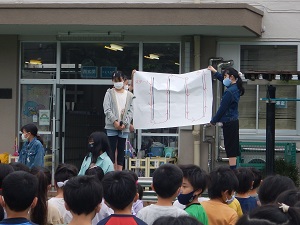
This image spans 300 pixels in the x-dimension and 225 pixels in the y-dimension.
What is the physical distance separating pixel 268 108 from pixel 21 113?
5831mm

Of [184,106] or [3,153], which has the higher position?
[184,106]

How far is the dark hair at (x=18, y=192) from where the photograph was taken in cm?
500

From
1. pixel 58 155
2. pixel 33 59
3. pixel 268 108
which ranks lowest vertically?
pixel 58 155

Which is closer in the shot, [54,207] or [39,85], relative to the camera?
[54,207]

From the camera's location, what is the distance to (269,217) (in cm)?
326

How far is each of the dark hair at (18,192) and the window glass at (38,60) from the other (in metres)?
10.6

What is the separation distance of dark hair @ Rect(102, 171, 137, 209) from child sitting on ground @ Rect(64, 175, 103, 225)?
0.41 ft

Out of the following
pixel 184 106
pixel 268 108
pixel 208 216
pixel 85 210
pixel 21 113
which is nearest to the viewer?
pixel 85 210

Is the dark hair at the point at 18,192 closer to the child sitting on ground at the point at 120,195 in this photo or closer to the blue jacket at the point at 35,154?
the child sitting on ground at the point at 120,195

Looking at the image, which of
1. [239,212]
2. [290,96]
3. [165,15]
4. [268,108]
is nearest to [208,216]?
[239,212]

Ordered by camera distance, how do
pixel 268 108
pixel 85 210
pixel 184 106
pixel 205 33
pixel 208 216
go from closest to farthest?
pixel 85 210, pixel 208 216, pixel 268 108, pixel 184 106, pixel 205 33

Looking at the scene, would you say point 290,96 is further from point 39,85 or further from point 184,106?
point 39,85

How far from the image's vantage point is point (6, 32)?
50.0 feet

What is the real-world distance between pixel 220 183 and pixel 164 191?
2.61ft
